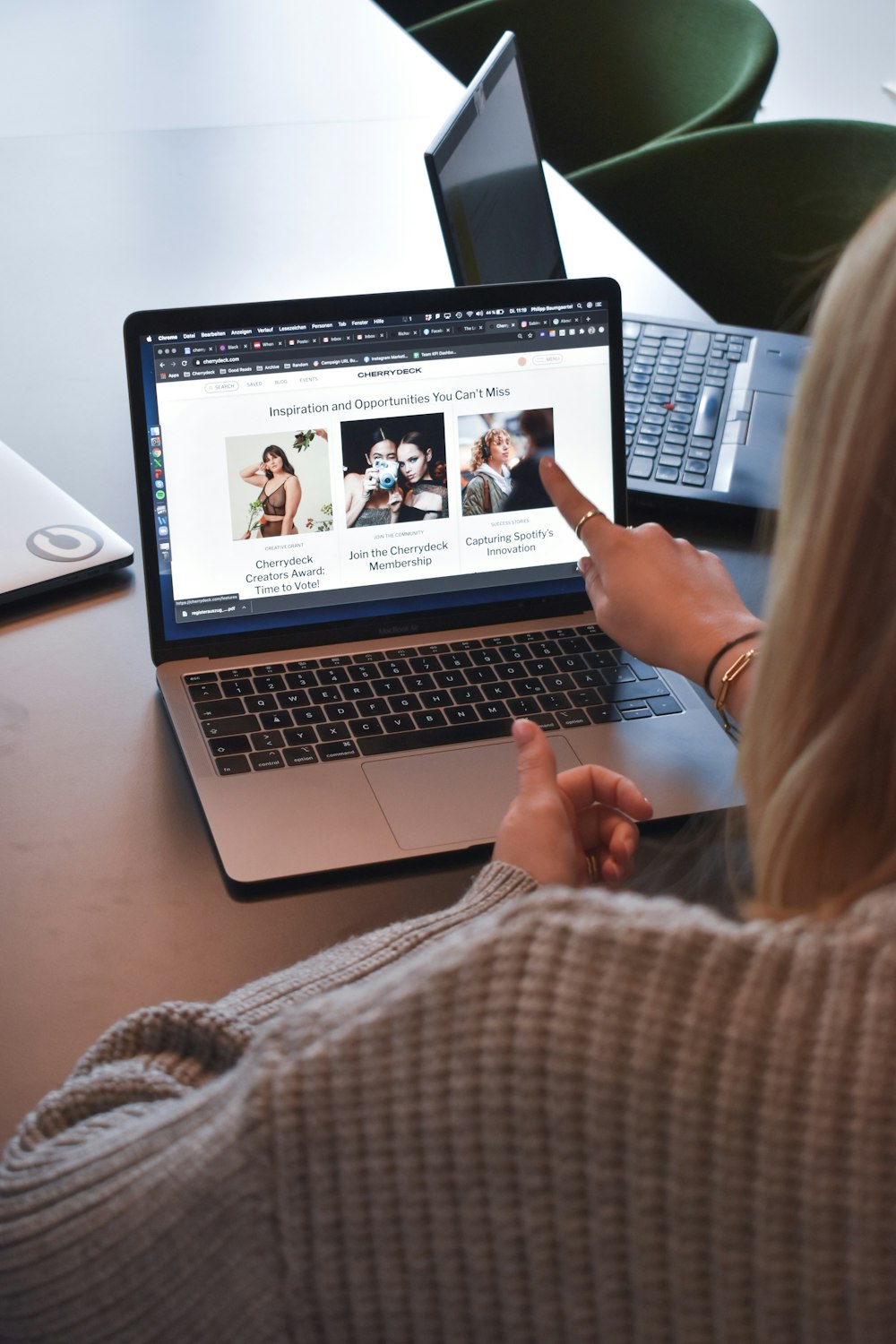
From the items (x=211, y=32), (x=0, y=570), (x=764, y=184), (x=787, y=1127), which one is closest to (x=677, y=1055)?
(x=787, y=1127)

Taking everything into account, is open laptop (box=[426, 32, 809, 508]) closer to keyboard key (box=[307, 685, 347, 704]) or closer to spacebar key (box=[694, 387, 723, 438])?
spacebar key (box=[694, 387, 723, 438])

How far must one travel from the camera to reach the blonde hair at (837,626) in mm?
531

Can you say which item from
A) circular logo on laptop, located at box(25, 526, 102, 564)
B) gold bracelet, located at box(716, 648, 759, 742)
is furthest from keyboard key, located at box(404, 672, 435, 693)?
circular logo on laptop, located at box(25, 526, 102, 564)

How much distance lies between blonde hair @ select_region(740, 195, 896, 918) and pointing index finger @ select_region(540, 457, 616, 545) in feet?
1.30

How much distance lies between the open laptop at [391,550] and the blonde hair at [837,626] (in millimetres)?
312

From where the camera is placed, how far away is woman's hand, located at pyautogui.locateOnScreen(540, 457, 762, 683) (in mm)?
974

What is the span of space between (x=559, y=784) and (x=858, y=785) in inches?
11.2

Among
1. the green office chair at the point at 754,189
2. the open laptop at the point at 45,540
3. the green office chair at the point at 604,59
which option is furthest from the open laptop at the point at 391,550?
the green office chair at the point at 604,59

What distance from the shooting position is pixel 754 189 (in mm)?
2047

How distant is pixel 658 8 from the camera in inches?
91.4

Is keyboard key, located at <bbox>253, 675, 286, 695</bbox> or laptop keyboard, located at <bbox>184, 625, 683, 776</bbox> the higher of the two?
keyboard key, located at <bbox>253, 675, 286, 695</bbox>

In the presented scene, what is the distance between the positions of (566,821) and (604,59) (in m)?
1.96

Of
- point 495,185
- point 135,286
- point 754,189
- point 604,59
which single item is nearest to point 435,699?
point 495,185

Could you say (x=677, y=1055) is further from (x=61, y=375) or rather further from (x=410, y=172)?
(x=410, y=172)
